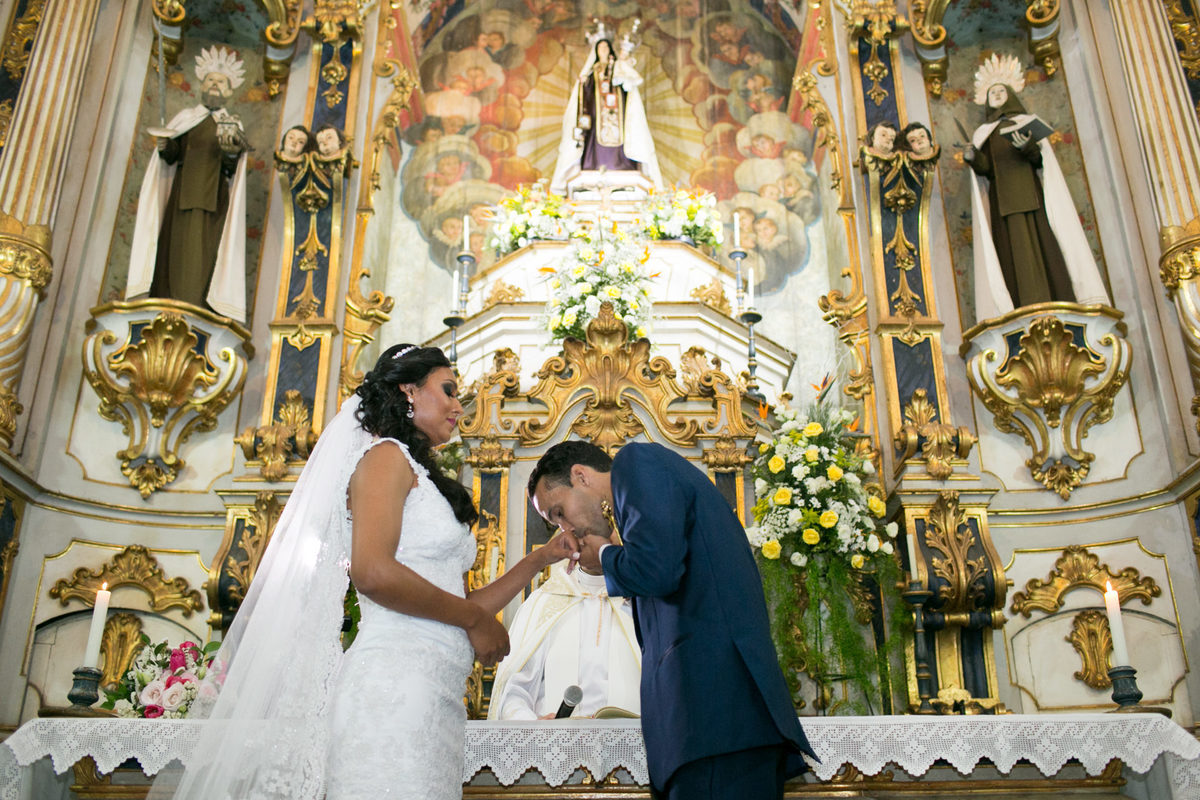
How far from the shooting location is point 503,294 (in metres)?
7.61

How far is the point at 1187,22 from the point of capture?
672 centimetres

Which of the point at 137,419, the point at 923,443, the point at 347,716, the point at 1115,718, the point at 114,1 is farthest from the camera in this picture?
the point at 114,1

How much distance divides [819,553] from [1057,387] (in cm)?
211

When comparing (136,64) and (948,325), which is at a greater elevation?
(136,64)

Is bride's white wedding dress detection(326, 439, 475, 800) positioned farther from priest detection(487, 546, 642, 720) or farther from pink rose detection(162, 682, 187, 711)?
pink rose detection(162, 682, 187, 711)

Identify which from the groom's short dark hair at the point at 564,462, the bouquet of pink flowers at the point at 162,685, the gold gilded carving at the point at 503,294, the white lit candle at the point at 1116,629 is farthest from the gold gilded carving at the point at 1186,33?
the bouquet of pink flowers at the point at 162,685

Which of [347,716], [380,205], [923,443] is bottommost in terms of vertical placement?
[347,716]

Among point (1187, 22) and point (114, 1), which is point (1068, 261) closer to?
point (1187, 22)

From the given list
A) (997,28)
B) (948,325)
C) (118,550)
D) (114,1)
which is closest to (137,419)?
(118,550)

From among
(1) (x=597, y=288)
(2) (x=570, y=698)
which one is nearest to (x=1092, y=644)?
(1) (x=597, y=288)

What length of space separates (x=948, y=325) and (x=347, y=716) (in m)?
5.27

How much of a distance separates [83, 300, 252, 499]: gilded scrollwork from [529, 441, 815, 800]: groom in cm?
444

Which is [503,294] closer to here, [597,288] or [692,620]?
[597,288]

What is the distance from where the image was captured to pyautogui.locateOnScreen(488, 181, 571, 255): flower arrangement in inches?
316
